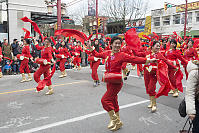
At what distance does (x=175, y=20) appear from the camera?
33219 mm

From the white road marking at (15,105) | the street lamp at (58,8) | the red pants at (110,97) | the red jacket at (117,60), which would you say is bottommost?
the white road marking at (15,105)

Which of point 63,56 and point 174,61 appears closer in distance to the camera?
point 174,61

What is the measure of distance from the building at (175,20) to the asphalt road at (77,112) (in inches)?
1031

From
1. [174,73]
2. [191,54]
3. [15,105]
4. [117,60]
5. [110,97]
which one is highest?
[191,54]

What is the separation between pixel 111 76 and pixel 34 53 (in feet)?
32.6

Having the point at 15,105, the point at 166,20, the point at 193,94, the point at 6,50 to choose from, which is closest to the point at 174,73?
the point at 193,94

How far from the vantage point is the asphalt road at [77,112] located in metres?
3.90

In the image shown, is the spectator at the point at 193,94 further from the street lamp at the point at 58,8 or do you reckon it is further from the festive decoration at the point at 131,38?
the street lamp at the point at 58,8

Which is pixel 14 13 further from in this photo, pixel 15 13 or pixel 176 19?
pixel 176 19

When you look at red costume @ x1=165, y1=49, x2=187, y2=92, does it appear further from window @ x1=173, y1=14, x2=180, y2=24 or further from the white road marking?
window @ x1=173, y1=14, x2=180, y2=24

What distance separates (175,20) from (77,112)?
109 feet

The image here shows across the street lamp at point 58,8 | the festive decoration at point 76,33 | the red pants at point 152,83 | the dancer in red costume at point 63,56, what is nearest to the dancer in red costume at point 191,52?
the red pants at point 152,83

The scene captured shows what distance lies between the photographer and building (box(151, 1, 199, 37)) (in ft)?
98.1

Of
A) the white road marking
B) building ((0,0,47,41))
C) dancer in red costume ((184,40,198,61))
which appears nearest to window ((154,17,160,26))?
building ((0,0,47,41))
